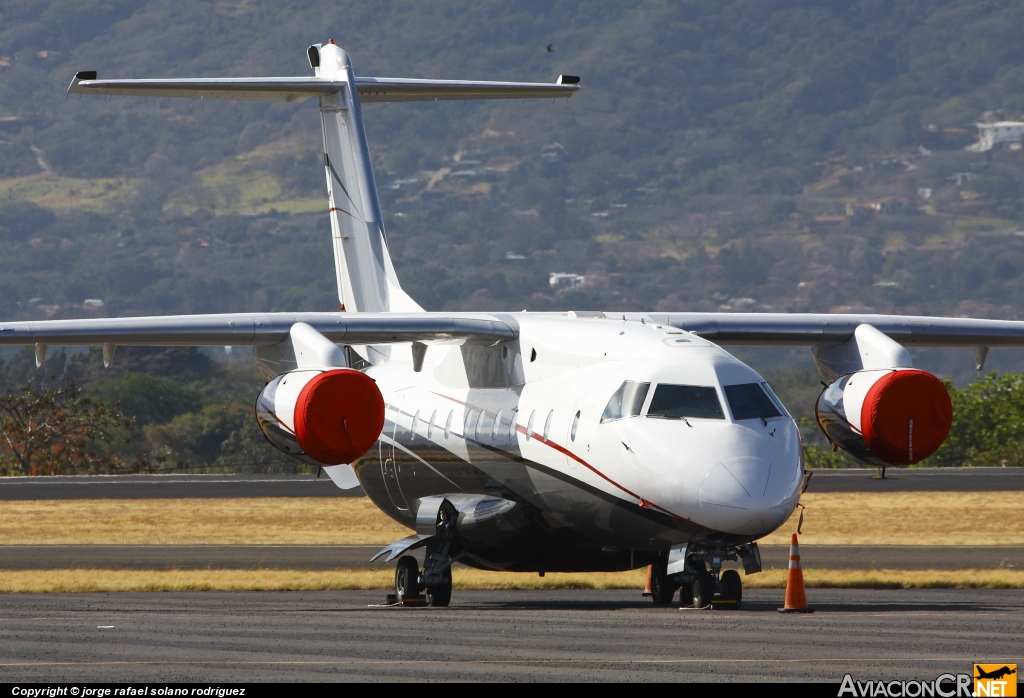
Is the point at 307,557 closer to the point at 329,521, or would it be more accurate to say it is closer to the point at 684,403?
the point at 329,521

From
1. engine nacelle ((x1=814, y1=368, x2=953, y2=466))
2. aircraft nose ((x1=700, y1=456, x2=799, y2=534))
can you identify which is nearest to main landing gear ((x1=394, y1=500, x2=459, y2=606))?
aircraft nose ((x1=700, y1=456, x2=799, y2=534))

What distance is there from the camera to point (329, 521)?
4112 centimetres

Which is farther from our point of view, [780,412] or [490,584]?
[490,584]

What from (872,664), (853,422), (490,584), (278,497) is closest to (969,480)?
(278,497)

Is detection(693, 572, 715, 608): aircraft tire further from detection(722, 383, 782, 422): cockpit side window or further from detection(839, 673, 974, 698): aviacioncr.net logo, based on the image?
detection(839, 673, 974, 698): aviacioncr.net logo

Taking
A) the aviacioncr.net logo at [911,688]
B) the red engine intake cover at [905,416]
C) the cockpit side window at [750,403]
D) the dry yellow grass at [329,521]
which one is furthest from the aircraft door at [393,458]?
the dry yellow grass at [329,521]

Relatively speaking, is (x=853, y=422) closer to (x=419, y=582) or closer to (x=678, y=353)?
(x=678, y=353)

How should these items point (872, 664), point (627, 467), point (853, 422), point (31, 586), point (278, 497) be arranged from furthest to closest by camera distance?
point (278, 497), point (31, 586), point (853, 422), point (627, 467), point (872, 664)

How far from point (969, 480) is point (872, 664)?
128 ft

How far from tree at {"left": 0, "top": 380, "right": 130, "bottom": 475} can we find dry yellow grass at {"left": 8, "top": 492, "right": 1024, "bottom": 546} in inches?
744

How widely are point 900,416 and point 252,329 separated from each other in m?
7.76

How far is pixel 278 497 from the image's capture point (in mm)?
47094

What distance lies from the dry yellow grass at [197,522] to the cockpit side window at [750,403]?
18.9 m

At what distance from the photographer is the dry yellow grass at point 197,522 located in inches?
1448
